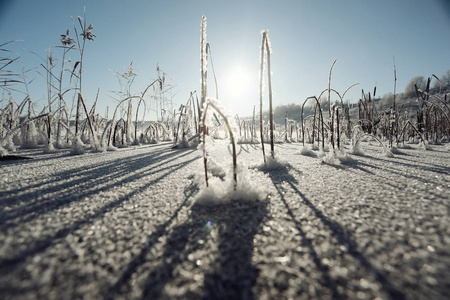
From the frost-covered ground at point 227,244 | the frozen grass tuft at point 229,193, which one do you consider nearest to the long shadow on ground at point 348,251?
the frost-covered ground at point 227,244

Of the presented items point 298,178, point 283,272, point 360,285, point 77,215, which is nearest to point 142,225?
point 77,215

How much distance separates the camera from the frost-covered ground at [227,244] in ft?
1.14

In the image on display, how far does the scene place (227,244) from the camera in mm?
481

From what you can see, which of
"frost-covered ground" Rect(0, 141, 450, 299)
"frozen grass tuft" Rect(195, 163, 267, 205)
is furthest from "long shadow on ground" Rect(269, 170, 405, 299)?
"frozen grass tuft" Rect(195, 163, 267, 205)

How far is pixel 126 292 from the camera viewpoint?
0.34 meters

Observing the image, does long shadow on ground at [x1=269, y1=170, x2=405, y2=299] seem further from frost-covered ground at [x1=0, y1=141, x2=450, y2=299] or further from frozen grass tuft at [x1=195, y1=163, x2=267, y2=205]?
frozen grass tuft at [x1=195, y1=163, x2=267, y2=205]

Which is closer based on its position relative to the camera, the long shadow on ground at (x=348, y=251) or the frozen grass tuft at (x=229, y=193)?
the long shadow on ground at (x=348, y=251)

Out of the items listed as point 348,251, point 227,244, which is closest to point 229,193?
point 227,244

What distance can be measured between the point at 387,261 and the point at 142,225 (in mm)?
577

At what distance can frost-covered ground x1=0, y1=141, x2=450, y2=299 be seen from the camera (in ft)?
1.14

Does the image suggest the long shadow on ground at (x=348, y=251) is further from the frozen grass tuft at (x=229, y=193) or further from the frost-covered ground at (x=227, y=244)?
the frozen grass tuft at (x=229, y=193)

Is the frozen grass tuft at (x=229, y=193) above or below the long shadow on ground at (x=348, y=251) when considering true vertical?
above

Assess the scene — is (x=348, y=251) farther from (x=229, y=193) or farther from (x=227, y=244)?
(x=229, y=193)

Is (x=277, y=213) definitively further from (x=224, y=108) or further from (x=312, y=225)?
(x=224, y=108)
